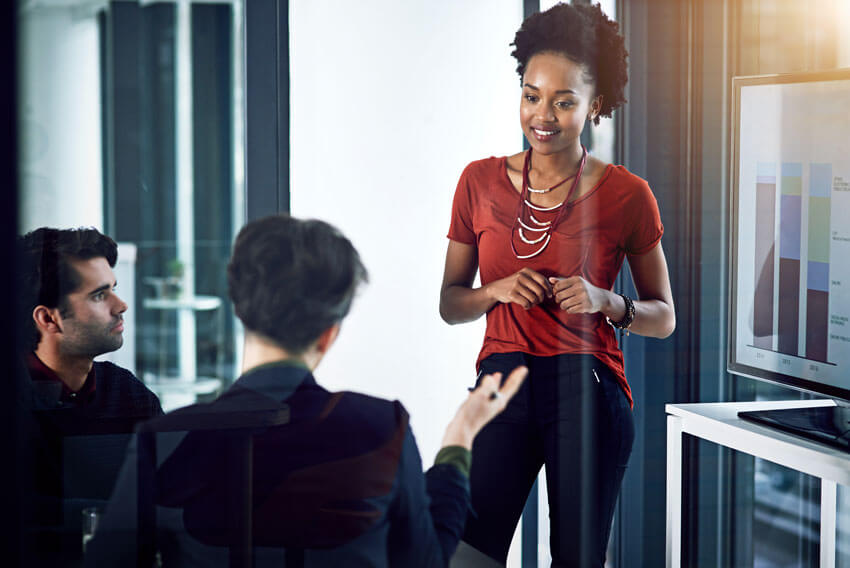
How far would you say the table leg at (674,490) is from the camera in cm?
182

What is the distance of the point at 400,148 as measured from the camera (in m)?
1.48

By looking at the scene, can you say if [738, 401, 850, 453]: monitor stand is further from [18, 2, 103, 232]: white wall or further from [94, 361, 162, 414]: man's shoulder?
[18, 2, 103, 232]: white wall

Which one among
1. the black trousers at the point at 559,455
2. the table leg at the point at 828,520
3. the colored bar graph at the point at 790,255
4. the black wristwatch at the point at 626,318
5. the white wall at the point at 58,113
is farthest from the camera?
the table leg at the point at 828,520

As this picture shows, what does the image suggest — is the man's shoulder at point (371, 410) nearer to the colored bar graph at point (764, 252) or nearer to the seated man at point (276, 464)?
the seated man at point (276, 464)

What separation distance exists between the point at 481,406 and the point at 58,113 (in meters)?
0.87

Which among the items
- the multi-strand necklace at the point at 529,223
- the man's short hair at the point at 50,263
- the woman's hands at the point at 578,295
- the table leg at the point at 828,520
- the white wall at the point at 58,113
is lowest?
the table leg at the point at 828,520

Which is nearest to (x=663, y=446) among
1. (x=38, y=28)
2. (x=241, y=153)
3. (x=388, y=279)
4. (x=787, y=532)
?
(x=787, y=532)

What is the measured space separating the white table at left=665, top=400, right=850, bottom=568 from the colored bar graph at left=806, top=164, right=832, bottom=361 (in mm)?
201

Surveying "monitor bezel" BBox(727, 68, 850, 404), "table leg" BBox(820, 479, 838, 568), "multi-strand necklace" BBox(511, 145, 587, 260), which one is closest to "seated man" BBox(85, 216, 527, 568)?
"multi-strand necklace" BBox(511, 145, 587, 260)

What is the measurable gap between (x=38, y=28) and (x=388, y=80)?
57 centimetres

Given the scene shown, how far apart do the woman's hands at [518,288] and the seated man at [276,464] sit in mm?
324

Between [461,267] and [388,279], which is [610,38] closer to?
[461,267]

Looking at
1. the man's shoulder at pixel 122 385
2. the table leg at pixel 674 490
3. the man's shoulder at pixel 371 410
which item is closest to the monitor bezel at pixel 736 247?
the table leg at pixel 674 490

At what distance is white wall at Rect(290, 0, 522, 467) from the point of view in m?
1.39
